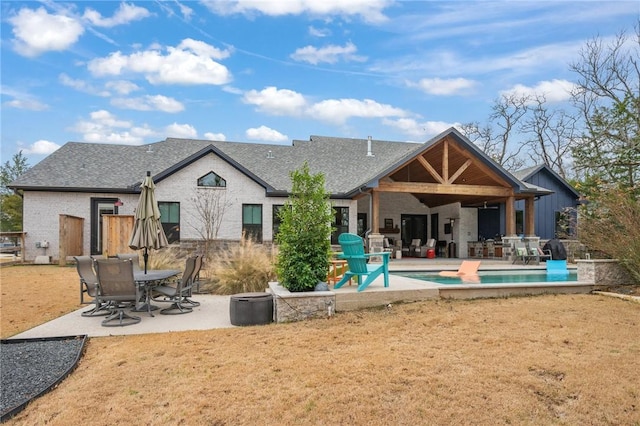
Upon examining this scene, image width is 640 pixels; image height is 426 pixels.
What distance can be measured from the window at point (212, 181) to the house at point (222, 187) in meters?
0.04

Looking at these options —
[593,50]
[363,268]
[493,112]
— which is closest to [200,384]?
[363,268]

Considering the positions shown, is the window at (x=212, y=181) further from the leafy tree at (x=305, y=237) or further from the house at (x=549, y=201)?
the house at (x=549, y=201)

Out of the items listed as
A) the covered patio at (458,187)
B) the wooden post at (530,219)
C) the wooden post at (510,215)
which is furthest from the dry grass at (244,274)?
the wooden post at (530,219)

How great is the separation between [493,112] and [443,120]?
450 cm

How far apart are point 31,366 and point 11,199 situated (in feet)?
90.7

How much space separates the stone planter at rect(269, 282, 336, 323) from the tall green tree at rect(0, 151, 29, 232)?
62.5 feet

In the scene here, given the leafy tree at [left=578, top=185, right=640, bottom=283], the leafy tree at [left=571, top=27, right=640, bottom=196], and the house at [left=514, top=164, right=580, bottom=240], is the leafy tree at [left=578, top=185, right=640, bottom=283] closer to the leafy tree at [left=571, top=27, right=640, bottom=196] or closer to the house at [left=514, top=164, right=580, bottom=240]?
the leafy tree at [left=571, top=27, right=640, bottom=196]

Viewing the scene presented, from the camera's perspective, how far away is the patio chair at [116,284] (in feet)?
21.5

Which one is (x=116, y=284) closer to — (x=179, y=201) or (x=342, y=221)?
(x=179, y=201)

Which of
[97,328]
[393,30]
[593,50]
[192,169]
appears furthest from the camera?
[593,50]

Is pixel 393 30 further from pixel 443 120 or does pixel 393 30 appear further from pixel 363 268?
pixel 443 120

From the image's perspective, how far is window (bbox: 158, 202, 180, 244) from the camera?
16516 millimetres

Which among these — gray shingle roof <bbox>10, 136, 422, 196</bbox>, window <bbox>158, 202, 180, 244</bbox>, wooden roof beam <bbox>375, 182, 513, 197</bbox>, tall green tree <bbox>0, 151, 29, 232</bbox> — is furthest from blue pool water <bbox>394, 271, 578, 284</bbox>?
tall green tree <bbox>0, 151, 29, 232</bbox>

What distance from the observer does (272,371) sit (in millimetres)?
4215
